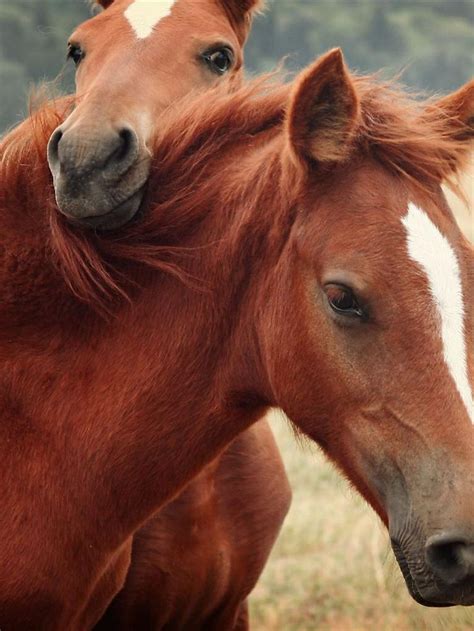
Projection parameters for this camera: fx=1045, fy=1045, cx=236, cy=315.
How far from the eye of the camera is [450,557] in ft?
9.24

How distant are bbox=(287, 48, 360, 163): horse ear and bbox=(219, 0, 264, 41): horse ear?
2.76 m

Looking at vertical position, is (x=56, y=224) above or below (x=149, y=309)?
above

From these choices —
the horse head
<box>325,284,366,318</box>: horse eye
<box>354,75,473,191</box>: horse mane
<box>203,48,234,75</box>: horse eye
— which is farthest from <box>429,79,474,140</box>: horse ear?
<box>203,48,234,75</box>: horse eye

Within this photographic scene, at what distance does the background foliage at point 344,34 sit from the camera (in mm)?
24938

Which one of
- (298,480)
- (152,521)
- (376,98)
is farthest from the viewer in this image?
(298,480)

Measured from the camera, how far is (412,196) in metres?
3.10

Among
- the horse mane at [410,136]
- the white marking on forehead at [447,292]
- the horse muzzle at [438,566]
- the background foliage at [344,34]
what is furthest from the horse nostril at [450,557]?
the background foliage at [344,34]

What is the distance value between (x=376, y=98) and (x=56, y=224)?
44.1 inches

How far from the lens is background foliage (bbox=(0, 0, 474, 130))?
982 inches

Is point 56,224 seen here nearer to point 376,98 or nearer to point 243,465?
point 376,98

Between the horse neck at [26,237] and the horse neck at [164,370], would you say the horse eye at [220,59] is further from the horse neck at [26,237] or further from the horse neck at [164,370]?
the horse neck at [164,370]

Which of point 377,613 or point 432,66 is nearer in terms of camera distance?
point 377,613

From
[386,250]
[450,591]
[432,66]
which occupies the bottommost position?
[432,66]

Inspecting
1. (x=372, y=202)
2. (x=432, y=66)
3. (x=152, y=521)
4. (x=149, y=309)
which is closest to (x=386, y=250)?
(x=372, y=202)
